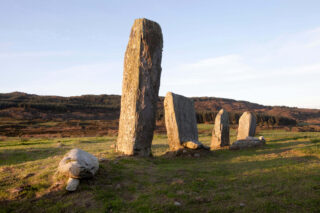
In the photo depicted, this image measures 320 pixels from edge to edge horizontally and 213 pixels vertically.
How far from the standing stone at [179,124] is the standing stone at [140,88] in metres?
2.70

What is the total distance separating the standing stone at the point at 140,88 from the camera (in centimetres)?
1090

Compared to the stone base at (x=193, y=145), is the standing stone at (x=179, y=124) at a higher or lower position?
higher

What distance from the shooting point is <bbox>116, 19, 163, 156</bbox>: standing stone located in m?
10.9

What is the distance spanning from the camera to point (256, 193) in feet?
20.2

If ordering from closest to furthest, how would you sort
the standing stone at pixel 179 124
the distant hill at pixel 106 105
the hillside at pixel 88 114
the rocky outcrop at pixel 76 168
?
1. the rocky outcrop at pixel 76 168
2. the standing stone at pixel 179 124
3. the hillside at pixel 88 114
4. the distant hill at pixel 106 105

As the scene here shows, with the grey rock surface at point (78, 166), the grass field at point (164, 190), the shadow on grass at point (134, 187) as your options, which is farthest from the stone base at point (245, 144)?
the grey rock surface at point (78, 166)

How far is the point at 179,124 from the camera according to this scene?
45.4 feet

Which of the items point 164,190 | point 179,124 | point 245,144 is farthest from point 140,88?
Answer: point 245,144

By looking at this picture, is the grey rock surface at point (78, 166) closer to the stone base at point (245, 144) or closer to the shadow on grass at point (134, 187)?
the shadow on grass at point (134, 187)

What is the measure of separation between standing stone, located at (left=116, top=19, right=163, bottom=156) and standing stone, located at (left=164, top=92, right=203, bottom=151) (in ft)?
8.86

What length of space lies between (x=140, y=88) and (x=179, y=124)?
13.0ft

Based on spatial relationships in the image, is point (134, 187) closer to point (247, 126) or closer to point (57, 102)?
point (247, 126)

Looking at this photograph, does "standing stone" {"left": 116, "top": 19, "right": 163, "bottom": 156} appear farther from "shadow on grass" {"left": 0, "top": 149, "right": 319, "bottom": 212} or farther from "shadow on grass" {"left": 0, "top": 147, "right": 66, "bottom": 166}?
"shadow on grass" {"left": 0, "top": 147, "right": 66, "bottom": 166}

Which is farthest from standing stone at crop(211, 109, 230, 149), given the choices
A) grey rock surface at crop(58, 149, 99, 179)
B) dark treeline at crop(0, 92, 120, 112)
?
dark treeline at crop(0, 92, 120, 112)
